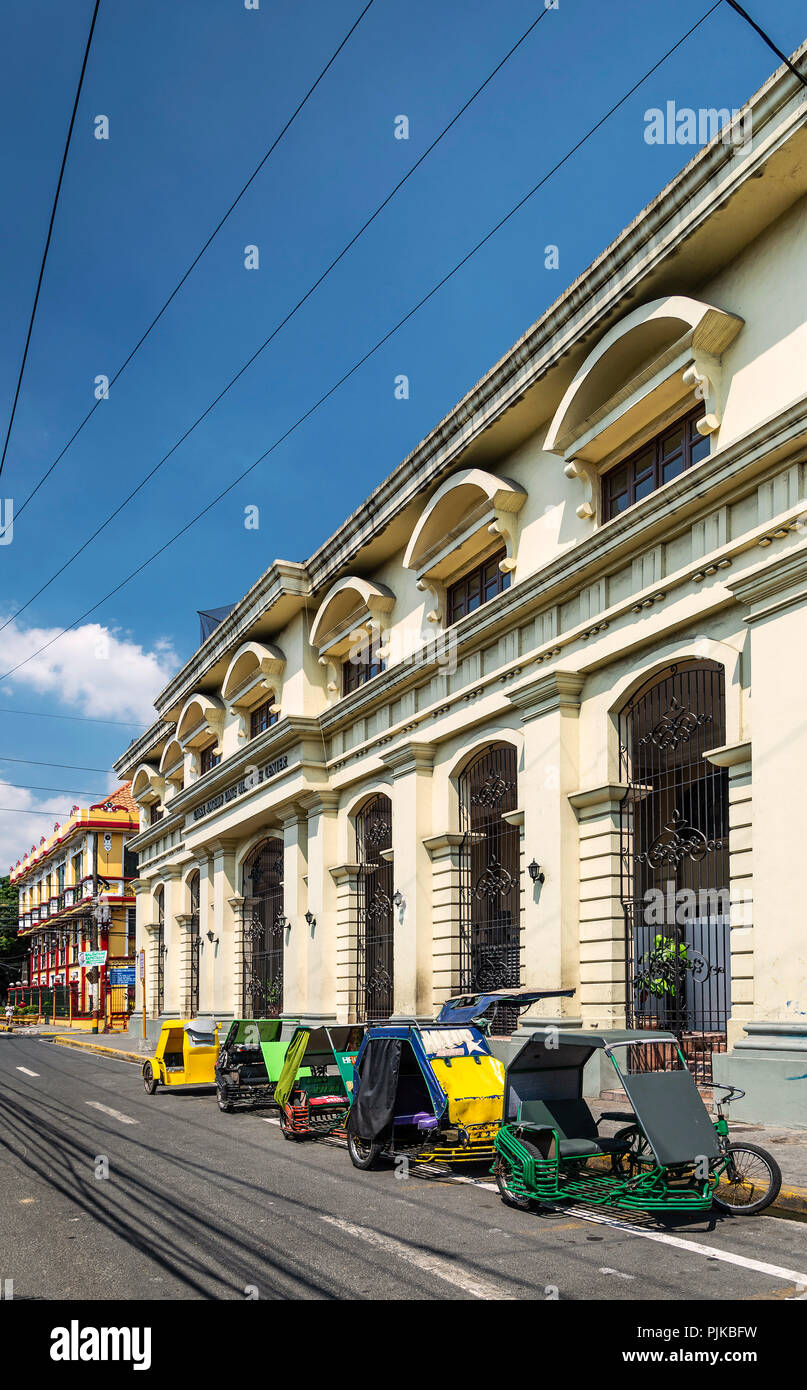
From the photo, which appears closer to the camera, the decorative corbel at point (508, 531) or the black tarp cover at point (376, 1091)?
the black tarp cover at point (376, 1091)

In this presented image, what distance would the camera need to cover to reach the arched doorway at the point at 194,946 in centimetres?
3847

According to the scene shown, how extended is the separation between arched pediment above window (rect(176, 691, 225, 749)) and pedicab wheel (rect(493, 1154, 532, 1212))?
2524 centimetres

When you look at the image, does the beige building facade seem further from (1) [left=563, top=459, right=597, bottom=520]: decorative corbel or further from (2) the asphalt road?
(2) the asphalt road

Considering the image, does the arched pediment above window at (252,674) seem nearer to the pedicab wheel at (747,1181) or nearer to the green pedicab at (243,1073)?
the green pedicab at (243,1073)

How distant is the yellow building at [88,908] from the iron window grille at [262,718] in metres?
25.1

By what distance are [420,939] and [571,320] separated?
11.3 metres

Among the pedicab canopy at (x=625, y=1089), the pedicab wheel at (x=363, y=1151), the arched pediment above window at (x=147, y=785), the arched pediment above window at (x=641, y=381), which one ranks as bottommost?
the pedicab wheel at (x=363, y=1151)

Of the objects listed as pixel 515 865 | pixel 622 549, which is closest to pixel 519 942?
pixel 515 865

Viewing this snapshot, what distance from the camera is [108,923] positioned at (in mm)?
49719

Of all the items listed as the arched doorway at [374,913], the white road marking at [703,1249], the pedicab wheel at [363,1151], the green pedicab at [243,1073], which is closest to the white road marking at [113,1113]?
the green pedicab at [243,1073]

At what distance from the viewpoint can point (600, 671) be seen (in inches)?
682

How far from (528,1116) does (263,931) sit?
22.6 meters

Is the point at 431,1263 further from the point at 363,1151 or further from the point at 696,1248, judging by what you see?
the point at 363,1151
